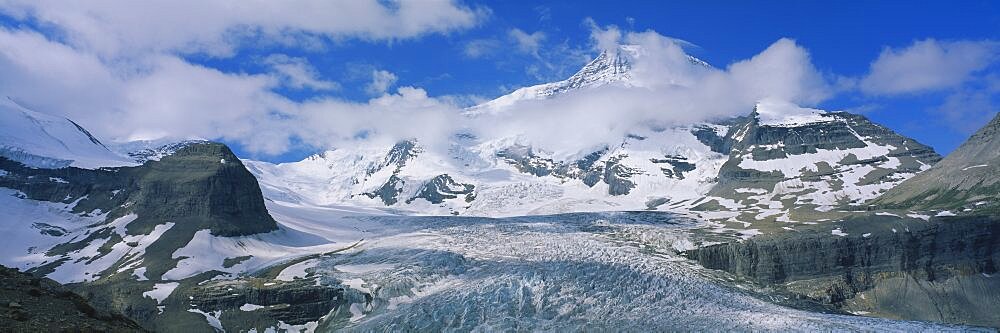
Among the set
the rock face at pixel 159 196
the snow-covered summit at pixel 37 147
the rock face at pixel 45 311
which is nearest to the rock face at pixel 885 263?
the rock face at pixel 159 196

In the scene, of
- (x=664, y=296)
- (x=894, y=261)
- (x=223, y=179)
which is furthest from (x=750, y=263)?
(x=223, y=179)

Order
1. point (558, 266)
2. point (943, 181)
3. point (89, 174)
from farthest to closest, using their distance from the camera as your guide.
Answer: point (943, 181), point (89, 174), point (558, 266)

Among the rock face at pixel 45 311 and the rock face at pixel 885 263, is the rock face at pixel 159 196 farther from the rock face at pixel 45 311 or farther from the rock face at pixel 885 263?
the rock face at pixel 45 311

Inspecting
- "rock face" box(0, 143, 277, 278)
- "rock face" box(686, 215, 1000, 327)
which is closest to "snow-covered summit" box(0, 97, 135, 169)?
"rock face" box(0, 143, 277, 278)

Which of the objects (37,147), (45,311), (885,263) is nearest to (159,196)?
(37,147)

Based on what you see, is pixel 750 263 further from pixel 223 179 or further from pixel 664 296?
pixel 223 179

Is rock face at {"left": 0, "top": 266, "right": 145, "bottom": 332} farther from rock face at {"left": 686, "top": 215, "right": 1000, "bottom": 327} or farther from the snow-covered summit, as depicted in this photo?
the snow-covered summit

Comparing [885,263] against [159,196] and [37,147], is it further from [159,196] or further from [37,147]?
[37,147]
